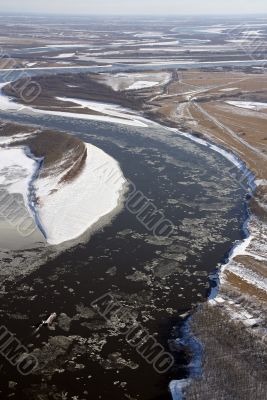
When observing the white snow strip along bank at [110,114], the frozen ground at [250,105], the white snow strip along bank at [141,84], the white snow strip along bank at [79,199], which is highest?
the white snow strip along bank at [141,84]

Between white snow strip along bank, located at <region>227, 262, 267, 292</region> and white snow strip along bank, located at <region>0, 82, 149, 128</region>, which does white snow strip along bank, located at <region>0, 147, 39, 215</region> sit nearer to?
white snow strip along bank, located at <region>227, 262, 267, 292</region>

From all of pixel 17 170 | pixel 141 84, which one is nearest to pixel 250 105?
pixel 141 84

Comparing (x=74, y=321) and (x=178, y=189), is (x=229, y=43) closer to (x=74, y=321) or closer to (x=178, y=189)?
(x=178, y=189)

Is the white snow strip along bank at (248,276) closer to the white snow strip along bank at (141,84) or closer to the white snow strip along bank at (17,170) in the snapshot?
the white snow strip along bank at (17,170)

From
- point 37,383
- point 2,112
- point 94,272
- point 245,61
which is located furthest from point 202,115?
point 245,61

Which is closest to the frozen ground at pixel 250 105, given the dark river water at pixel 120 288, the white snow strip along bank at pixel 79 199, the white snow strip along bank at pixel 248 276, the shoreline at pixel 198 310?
the shoreline at pixel 198 310

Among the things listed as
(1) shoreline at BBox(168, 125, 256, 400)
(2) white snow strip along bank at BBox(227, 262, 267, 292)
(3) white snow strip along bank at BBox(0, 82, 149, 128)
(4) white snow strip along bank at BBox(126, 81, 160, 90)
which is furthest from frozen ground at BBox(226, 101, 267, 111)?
(2) white snow strip along bank at BBox(227, 262, 267, 292)
